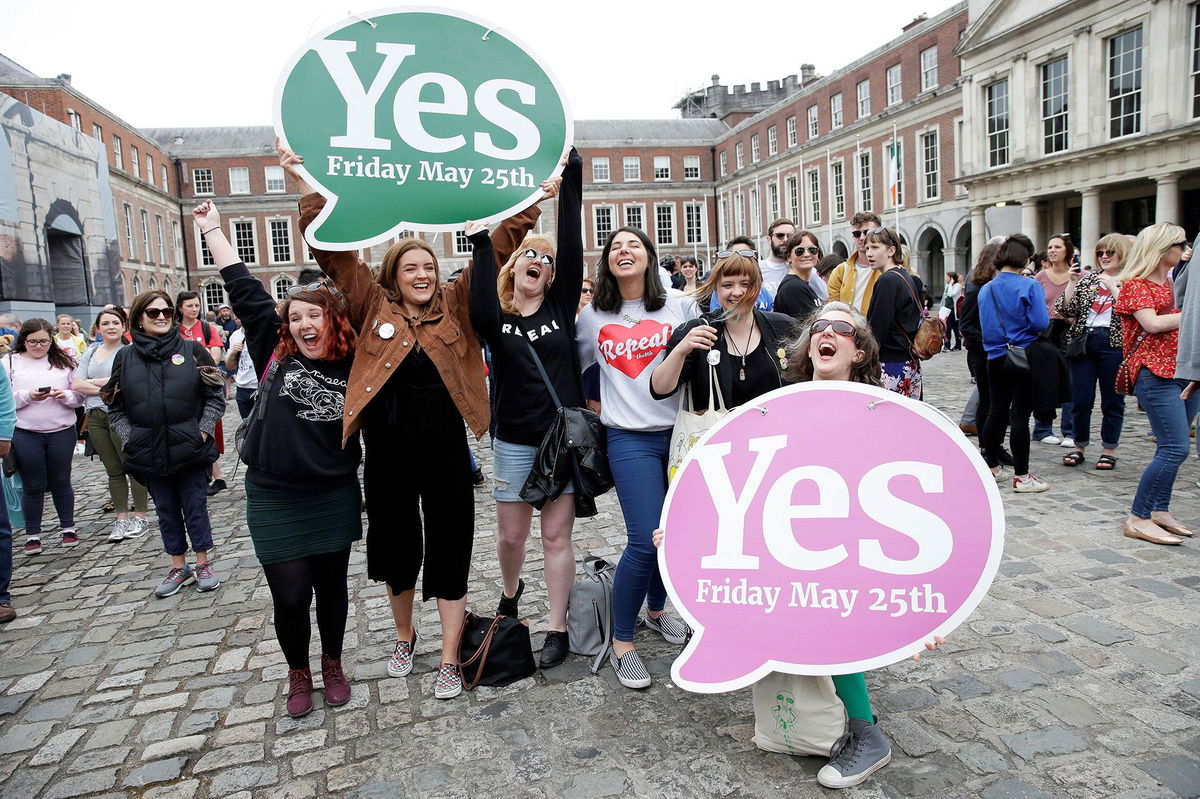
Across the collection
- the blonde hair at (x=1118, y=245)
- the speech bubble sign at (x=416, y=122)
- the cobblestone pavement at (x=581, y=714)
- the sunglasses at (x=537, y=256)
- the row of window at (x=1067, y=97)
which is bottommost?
the cobblestone pavement at (x=581, y=714)

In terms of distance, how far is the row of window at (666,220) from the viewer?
56.9 m

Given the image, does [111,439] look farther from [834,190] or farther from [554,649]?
[834,190]

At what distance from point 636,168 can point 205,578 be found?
55504mm

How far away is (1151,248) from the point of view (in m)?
4.95

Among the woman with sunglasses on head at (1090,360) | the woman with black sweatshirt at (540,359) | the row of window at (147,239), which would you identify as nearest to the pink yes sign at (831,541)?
the woman with black sweatshirt at (540,359)

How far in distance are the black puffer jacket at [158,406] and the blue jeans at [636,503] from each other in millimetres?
3067

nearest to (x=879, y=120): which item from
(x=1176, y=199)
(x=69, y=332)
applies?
(x=1176, y=199)

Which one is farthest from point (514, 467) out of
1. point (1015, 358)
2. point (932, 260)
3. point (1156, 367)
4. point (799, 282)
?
point (932, 260)

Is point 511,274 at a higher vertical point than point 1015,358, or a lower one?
higher

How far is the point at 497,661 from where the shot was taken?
11.3ft

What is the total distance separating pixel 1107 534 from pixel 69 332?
42.3ft

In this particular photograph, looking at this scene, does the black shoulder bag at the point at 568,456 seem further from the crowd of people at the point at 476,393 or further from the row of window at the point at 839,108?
the row of window at the point at 839,108

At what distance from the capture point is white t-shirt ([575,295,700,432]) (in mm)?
3404

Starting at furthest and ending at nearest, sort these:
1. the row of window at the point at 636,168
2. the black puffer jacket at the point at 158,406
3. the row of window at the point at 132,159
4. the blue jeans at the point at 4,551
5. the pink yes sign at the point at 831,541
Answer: the row of window at the point at 636,168 < the row of window at the point at 132,159 < the black puffer jacket at the point at 158,406 < the blue jeans at the point at 4,551 < the pink yes sign at the point at 831,541
